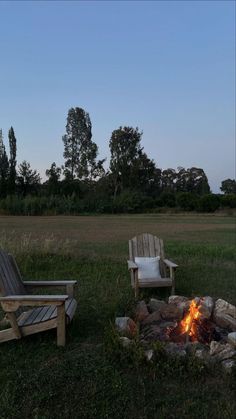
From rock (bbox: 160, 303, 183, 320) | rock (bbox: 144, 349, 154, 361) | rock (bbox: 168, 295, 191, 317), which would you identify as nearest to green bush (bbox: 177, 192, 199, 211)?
rock (bbox: 168, 295, 191, 317)

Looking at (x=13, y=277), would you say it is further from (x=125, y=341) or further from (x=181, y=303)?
(x=181, y=303)

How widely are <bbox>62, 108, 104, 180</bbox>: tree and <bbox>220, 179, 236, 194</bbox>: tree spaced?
959 inches

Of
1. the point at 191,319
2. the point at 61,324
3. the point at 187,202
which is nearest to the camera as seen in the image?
the point at 61,324

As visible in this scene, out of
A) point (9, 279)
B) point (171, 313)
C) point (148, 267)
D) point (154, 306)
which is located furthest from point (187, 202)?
point (9, 279)

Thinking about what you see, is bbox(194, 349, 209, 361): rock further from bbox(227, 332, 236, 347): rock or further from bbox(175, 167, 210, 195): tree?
bbox(175, 167, 210, 195): tree

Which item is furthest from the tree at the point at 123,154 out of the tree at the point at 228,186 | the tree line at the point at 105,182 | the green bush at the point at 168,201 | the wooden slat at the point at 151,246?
the wooden slat at the point at 151,246

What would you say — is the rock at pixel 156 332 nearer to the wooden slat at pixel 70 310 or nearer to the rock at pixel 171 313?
the rock at pixel 171 313

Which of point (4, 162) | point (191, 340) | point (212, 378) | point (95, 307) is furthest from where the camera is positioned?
point (4, 162)

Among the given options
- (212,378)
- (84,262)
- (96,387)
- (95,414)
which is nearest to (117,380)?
(96,387)

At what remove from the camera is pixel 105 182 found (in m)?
63.2

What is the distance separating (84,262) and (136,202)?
4605 cm

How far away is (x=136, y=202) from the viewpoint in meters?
54.1

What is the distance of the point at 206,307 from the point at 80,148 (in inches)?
2479

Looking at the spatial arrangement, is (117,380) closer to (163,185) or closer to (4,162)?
(4,162)
